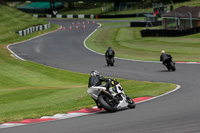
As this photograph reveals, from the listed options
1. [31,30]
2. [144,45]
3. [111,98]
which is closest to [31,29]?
[31,30]

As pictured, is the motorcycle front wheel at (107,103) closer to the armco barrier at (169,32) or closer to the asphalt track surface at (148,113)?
the asphalt track surface at (148,113)

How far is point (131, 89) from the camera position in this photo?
Answer: 18562 millimetres

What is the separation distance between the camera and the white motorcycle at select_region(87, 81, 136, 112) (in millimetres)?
12945

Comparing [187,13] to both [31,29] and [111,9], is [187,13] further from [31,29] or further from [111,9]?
[111,9]

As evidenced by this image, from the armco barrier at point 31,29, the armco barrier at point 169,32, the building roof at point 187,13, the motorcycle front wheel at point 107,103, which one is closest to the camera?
the motorcycle front wheel at point 107,103

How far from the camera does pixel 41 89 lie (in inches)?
850

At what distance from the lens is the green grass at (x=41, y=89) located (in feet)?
49.0

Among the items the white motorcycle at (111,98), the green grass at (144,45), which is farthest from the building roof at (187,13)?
the white motorcycle at (111,98)

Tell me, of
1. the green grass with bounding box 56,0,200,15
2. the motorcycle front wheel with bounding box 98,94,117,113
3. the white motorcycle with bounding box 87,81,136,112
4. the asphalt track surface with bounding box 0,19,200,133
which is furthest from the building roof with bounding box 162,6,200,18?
the motorcycle front wheel with bounding box 98,94,117,113

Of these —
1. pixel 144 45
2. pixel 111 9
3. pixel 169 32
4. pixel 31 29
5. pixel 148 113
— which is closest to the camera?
pixel 148 113

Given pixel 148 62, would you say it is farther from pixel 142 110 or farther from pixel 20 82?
pixel 142 110

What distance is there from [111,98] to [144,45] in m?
33.7

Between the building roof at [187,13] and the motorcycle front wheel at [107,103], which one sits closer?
the motorcycle front wheel at [107,103]

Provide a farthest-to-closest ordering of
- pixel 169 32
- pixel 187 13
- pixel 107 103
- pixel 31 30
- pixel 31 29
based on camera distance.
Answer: pixel 31 29 < pixel 31 30 < pixel 187 13 < pixel 169 32 < pixel 107 103
